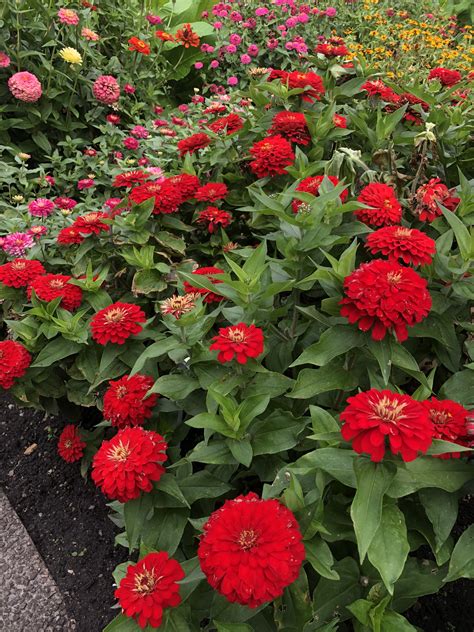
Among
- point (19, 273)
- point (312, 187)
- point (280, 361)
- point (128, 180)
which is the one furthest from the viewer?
point (128, 180)

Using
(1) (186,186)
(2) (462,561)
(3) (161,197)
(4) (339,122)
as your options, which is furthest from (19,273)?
(2) (462,561)

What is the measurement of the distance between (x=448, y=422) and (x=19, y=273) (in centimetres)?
140

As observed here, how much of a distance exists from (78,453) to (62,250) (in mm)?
800

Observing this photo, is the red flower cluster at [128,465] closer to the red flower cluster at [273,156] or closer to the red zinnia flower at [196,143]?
the red flower cluster at [273,156]

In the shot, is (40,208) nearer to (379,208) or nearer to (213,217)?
(213,217)

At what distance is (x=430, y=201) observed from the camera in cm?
157

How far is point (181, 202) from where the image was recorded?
193 centimetres

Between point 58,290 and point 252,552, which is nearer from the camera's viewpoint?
point 252,552

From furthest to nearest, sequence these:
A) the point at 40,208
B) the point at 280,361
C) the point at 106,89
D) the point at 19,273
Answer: the point at 106,89 < the point at 40,208 < the point at 19,273 < the point at 280,361

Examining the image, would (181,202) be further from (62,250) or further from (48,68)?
(48,68)

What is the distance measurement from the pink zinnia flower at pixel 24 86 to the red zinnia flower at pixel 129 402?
7.28 ft

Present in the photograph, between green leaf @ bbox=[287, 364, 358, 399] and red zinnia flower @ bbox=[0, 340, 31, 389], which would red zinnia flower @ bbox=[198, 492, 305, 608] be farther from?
red zinnia flower @ bbox=[0, 340, 31, 389]

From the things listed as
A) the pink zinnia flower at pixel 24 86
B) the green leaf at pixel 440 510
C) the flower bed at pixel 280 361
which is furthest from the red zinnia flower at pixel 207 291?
the pink zinnia flower at pixel 24 86

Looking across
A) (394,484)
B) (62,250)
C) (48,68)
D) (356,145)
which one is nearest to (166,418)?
(394,484)
